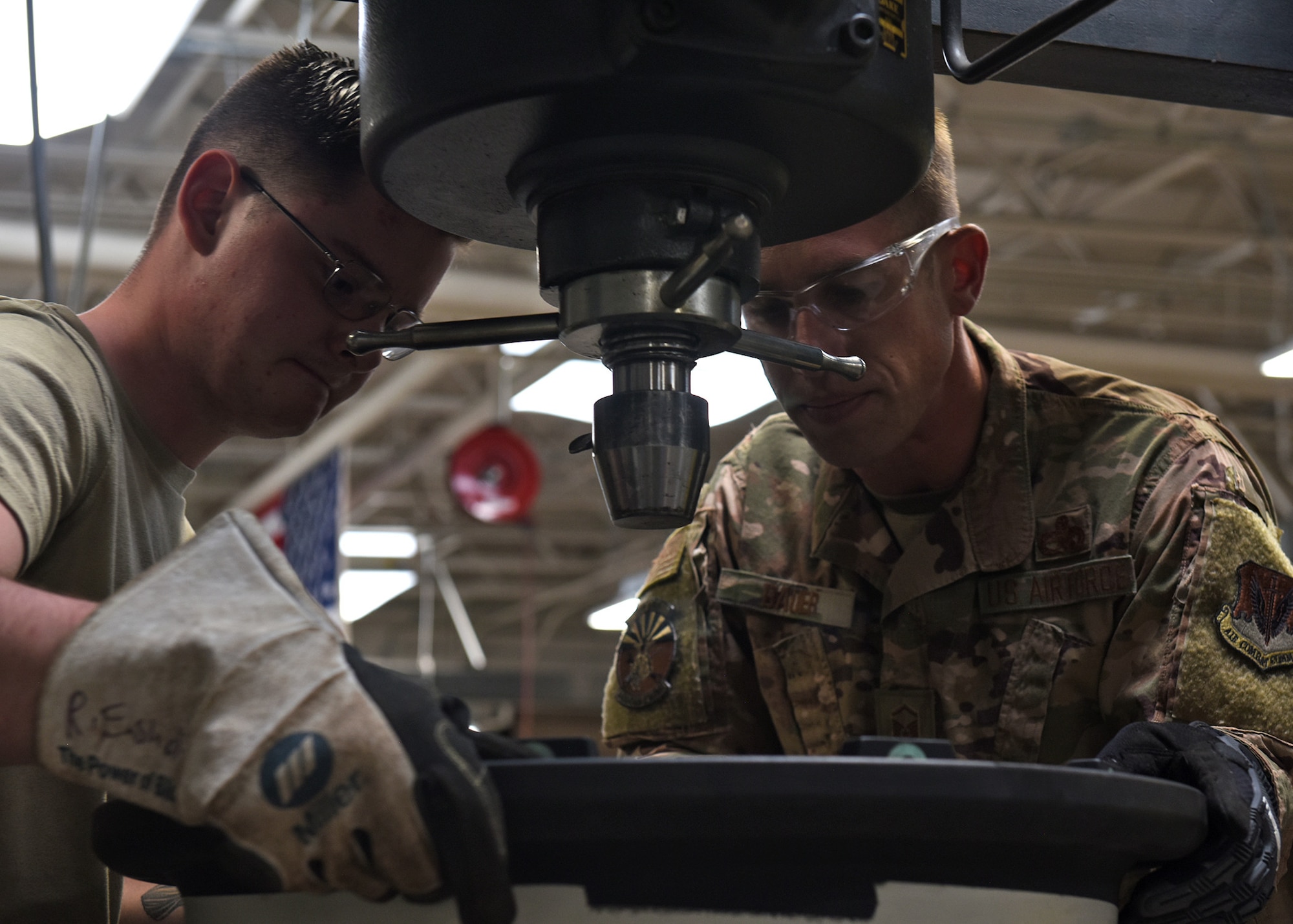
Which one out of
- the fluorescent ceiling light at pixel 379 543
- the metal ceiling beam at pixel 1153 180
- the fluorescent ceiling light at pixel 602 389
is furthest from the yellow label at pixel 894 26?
the fluorescent ceiling light at pixel 379 543

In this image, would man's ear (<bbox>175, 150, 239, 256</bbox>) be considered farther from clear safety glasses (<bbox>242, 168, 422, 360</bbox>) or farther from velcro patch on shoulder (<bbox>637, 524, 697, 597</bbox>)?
velcro patch on shoulder (<bbox>637, 524, 697, 597</bbox>)

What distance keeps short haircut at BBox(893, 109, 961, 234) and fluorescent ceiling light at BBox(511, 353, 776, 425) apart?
190cm

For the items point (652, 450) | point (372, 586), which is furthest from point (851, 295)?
point (372, 586)

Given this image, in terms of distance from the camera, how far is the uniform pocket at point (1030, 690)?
135 centimetres

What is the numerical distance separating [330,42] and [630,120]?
450cm

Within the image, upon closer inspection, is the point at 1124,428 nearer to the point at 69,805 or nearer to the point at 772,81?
the point at 772,81

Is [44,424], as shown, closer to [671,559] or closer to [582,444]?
[582,444]

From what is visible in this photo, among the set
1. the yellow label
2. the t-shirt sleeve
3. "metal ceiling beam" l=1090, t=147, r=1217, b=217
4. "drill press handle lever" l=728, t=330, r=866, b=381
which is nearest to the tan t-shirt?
the t-shirt sleeve

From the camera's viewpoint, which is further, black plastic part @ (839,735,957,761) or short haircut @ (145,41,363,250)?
short haircut @ (145,41,363,250)

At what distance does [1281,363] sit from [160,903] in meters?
5.20

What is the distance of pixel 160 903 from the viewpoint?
1.12 metres

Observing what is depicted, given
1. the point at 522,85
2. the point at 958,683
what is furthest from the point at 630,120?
the point at 958,683

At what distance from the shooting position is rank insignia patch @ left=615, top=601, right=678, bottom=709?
4.70 feet

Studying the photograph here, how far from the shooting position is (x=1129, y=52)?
936 mm
